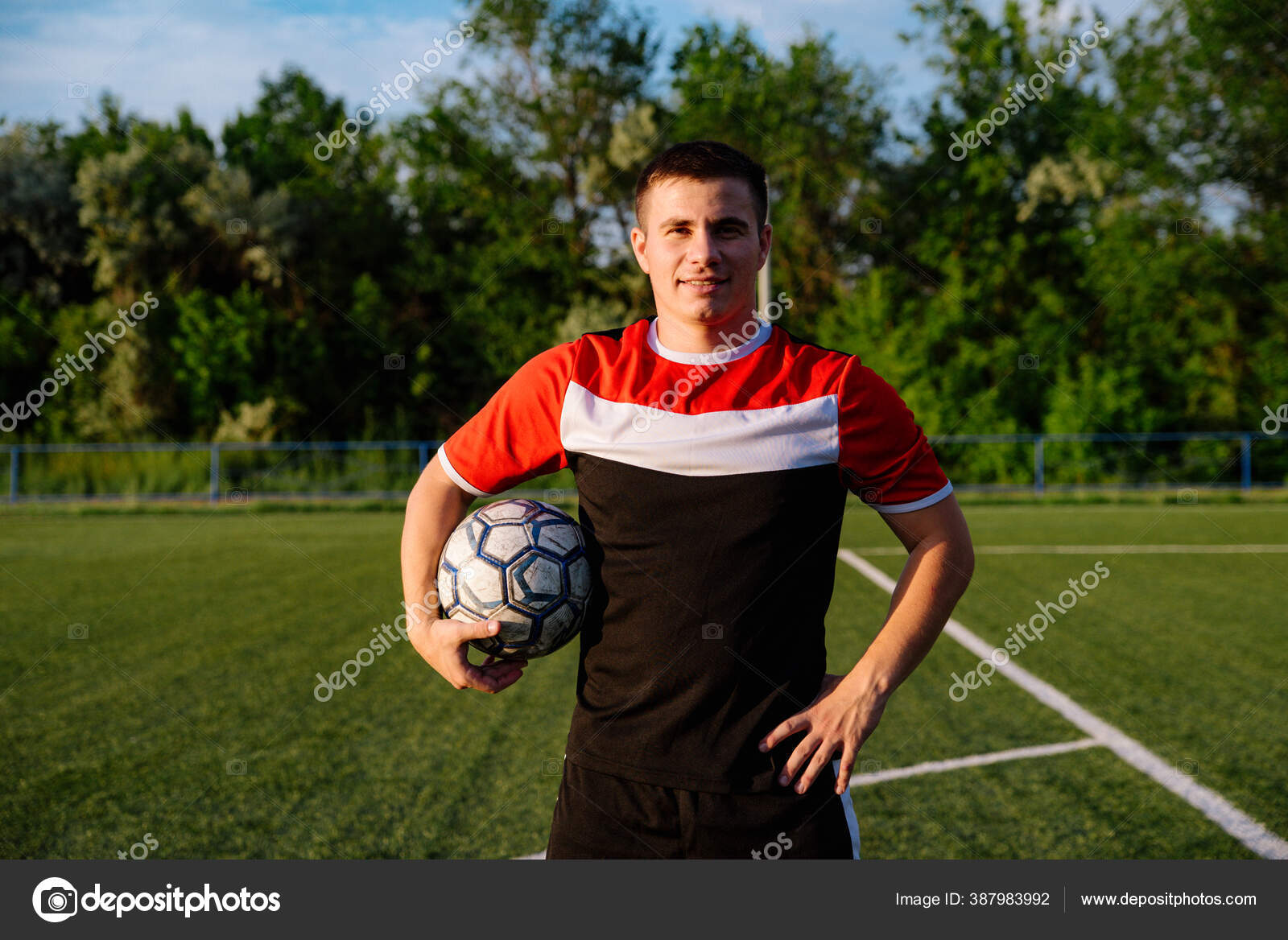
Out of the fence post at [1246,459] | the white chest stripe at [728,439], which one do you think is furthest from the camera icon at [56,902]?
the fence post at [1246,459]

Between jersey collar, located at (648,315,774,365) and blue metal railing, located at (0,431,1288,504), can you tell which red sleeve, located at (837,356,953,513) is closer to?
jersey collar, located at (648,315,774,365)

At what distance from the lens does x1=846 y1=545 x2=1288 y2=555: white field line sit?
41.1 ft

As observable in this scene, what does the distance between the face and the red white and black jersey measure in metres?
0.15

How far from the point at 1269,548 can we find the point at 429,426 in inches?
855

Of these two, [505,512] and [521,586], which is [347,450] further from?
[521,586]

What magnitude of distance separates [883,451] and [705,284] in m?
0.51

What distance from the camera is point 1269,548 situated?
12852 millimetres

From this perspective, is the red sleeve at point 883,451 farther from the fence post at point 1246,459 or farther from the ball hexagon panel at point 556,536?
the fence post at point 1246,459

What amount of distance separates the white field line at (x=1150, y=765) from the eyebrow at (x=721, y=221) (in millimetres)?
3216

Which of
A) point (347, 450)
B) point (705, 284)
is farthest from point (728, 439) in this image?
point (347, 450)

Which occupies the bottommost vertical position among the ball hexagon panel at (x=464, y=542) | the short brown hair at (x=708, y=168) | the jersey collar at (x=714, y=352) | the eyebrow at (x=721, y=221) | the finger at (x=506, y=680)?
the finger at (x=506, y=680)

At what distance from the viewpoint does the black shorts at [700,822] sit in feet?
6.82

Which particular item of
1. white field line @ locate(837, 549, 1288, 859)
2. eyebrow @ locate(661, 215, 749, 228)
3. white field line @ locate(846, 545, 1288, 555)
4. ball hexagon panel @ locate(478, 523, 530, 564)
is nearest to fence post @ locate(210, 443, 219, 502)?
white field line @ locate(846, 545, 1288, 555)

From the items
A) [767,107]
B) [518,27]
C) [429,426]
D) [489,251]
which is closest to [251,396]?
[429,426]
